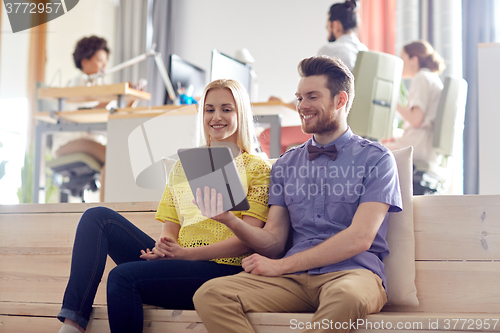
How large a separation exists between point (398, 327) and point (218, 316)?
390mm

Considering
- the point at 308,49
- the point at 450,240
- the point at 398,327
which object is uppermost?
the point at 308,49

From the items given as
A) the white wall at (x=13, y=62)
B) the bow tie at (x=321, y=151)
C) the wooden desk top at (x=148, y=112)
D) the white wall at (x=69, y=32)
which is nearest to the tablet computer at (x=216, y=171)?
the bow tie at (x=321, y=151)

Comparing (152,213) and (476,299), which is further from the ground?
(152,213)

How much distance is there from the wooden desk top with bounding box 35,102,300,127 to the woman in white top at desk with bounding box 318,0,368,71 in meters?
0.41

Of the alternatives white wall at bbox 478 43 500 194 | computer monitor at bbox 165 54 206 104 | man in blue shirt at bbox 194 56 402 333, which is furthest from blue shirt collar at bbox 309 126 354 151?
computer monitor at bbox 165 54 206 104

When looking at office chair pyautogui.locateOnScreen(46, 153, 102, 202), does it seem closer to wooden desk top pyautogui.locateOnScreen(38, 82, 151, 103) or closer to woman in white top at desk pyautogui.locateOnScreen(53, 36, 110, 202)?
woman in white top at desk pyautogui.locateOnScreen(53, 36, 110, 202)

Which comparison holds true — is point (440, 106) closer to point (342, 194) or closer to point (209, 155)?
point (342, 194)

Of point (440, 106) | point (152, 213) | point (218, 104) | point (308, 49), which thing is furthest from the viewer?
point (308, 49)

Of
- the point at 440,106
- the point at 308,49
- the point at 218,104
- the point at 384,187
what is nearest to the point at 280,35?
the point at 308,49

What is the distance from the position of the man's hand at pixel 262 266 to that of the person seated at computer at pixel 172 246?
0.08m

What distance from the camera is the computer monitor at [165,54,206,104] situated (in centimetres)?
302

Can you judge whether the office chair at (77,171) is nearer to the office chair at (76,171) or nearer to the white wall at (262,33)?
the office chair at (76,171)

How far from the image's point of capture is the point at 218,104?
1461mm

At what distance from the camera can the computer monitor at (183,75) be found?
302cm
